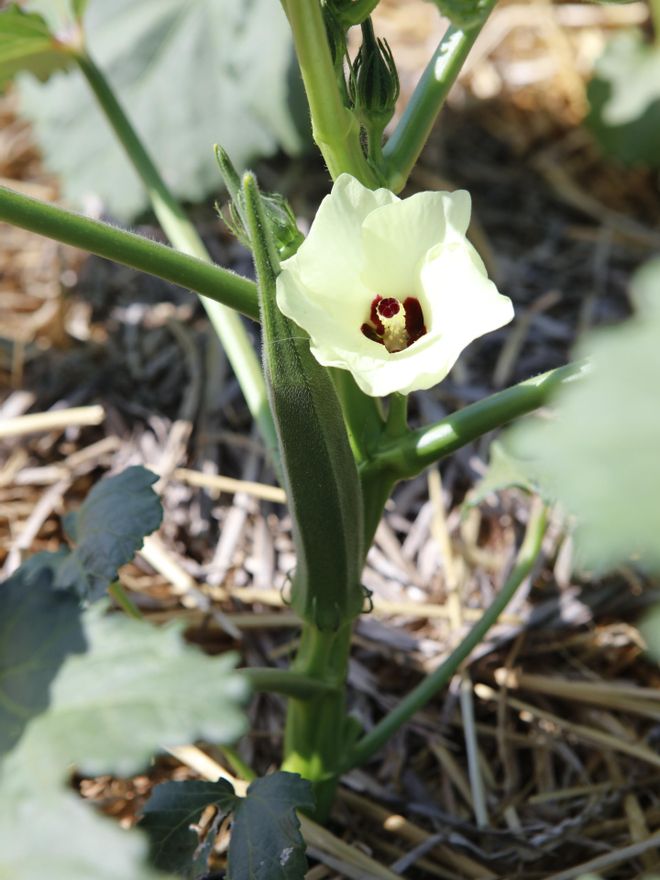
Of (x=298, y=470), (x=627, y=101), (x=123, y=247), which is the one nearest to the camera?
(x=123, y=247)

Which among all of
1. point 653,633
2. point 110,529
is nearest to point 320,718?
point 110,529

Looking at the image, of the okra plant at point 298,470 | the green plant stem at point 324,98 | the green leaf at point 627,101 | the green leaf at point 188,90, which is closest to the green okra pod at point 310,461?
the okra plant at point 298,470

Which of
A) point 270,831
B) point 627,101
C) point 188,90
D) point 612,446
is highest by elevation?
point 627,101

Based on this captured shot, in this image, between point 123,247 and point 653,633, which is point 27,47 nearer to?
point 123,247

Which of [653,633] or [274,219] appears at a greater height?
[274,219]

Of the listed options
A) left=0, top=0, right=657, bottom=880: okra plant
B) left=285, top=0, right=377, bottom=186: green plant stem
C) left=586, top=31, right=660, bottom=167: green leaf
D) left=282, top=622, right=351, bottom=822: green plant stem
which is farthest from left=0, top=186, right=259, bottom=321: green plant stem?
left=586, top=31, right=660, bottom=167: green leaf

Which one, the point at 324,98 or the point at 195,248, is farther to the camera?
the point at 195,248

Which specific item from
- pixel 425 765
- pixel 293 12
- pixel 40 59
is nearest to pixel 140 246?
pixel 293 12
